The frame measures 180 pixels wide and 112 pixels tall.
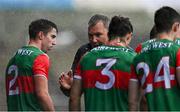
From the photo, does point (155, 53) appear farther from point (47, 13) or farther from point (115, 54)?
point (47, 13)

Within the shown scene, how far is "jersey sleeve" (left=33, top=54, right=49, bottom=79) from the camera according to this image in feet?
20.1

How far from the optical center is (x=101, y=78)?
580cm

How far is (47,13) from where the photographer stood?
10125mm

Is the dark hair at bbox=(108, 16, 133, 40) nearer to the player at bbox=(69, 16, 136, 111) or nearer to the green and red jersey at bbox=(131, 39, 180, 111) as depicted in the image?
the player at bbox=(69, 16, 136, 111)

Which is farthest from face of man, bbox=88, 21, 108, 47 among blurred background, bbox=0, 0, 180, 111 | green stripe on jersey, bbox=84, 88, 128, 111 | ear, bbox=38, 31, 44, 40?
blurred background, bbox=0, 0, 180, 111

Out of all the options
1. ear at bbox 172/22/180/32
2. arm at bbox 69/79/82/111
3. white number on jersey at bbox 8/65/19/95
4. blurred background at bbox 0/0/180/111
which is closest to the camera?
ear at bbox 172/22/180/32

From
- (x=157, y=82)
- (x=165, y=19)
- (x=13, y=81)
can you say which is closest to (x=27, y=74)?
(x=13, y=81)

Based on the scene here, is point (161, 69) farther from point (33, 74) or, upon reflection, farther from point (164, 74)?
point (33, 74)

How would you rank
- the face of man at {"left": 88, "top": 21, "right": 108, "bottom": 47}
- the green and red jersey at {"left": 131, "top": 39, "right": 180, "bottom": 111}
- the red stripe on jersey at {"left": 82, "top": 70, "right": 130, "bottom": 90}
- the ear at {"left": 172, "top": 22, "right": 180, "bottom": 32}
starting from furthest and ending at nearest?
the face of man at {"left": 88, "top": 21, "right": 108, "bottom": 47}, the red stripe on jersey at {"left": 82, "top": 70, "right": 130, "bottom": 90}, the ear at {"left": 172, "top": 22, "right": 180, "bottom": 32}, the green and red jersey at {"left": 131, "top": 39, "right": 180, "bottom": 111}

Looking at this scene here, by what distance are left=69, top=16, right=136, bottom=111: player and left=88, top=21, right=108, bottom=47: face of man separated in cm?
71

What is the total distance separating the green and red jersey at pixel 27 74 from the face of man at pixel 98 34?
545mm

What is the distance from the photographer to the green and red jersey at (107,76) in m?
5.75

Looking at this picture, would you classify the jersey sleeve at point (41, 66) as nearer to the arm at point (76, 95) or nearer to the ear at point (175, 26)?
the arm at point (76, 95)

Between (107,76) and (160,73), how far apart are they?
52cm
